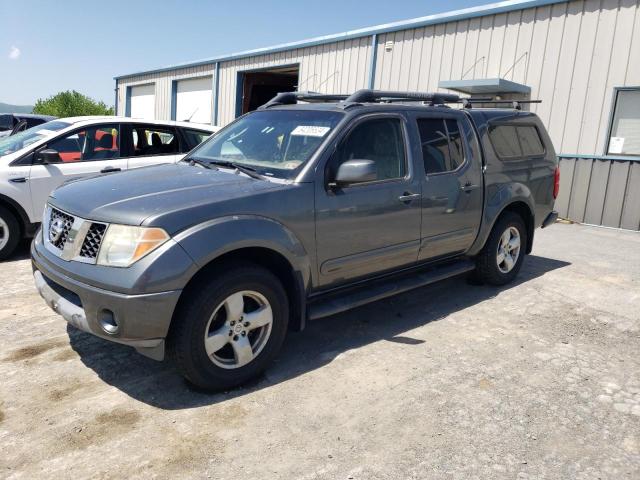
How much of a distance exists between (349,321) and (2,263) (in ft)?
13.7

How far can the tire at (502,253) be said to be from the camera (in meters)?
5.41

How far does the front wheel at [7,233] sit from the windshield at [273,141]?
2.98 meters

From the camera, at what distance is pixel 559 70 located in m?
10.1

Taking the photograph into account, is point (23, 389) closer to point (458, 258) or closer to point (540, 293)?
point (458, 258)

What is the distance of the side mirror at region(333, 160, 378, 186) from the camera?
358 cm

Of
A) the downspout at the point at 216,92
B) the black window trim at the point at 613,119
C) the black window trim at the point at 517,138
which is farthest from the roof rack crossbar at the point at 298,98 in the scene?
the downspout at the point at 216,92

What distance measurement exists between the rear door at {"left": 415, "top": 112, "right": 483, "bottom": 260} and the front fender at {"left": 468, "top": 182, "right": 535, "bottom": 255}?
0.35 ft

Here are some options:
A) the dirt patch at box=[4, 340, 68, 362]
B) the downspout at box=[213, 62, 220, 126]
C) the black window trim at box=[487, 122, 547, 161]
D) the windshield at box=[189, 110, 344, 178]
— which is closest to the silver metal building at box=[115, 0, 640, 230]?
the black window trim at box=[487, 122, 547, 161]

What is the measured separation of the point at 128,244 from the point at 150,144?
4647mm

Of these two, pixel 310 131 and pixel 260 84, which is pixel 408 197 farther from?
pixel 260 84

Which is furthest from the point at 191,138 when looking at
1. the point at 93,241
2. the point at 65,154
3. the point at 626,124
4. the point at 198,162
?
the point at 626,124

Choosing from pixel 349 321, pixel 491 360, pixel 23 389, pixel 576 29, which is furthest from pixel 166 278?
pixel 576 29

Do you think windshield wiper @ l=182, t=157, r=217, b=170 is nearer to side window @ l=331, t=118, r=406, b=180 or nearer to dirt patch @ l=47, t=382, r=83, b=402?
side window @ l=331, t=118, r=406, b=180

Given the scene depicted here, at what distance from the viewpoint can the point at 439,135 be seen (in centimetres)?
471
